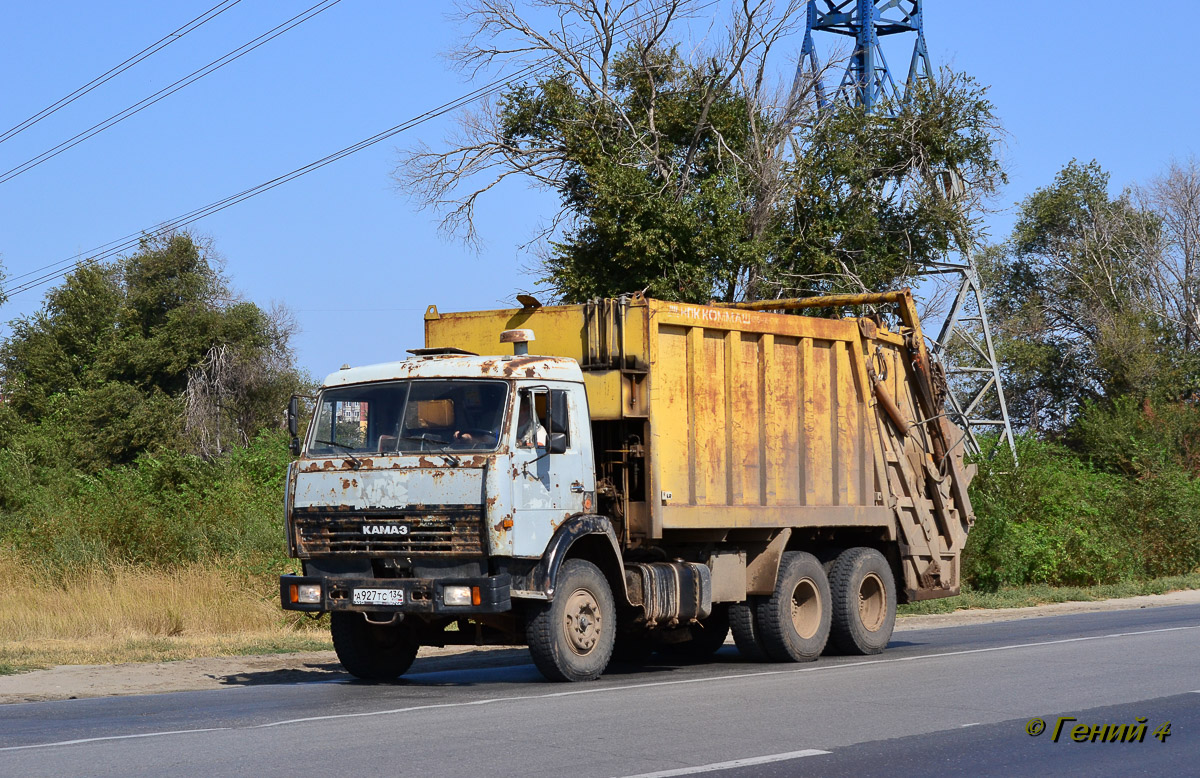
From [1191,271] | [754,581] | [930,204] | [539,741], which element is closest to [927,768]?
[539,741]

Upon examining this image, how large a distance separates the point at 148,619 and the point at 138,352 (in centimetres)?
2122

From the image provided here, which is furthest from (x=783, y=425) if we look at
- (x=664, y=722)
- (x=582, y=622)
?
(x=664, y=722)

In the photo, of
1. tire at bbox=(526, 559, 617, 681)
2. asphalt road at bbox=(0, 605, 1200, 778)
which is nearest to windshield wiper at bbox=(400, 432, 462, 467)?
tire at bbox=(526, 559, 617, 681)

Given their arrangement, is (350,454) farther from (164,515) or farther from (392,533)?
(164,515)

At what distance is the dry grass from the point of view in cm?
1419

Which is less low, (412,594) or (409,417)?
(409,417)

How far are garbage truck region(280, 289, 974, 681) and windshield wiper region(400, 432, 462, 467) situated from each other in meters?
0.02

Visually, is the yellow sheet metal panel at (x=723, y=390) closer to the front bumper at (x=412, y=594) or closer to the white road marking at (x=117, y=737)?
the front bumper at (x=412, y=594)

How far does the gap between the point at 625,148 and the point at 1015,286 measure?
97.6 ft

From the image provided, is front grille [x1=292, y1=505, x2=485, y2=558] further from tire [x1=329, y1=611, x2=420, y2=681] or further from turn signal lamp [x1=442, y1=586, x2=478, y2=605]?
tire [x1=329, y1=611, x2=420, y2=681]

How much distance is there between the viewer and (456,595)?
10.1 metres

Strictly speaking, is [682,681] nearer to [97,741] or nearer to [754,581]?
[754,581]

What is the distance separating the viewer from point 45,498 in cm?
2541

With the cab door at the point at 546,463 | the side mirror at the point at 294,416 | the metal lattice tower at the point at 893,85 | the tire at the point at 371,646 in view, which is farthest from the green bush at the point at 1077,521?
the side mirror at the point at 294,416
